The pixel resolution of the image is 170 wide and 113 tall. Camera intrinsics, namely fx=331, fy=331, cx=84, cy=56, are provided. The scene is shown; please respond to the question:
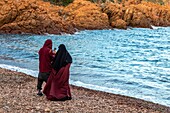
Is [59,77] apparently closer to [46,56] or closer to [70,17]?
[46,56]

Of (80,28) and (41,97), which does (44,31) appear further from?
(41,97)

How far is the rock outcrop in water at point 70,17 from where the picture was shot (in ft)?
202

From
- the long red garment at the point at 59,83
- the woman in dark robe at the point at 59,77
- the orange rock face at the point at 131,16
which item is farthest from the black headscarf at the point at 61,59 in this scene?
the orange rock face at the point at 131,16

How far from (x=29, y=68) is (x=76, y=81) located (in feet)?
19.7

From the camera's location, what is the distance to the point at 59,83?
44.1 feet

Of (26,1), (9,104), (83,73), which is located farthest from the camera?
(26,1)

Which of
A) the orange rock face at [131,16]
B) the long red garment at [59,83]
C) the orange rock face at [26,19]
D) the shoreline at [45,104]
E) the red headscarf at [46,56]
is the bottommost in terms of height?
the orange rock face at [131,16]

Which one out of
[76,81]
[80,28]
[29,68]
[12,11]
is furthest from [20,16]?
[76,81]

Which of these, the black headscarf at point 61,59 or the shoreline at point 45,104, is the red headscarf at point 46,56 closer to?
the black headscarf at point 61,59

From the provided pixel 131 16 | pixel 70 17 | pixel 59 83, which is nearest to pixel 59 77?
pixel 59 83

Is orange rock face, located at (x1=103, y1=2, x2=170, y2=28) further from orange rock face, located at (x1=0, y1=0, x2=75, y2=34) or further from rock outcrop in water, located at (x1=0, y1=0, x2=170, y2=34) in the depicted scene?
orange rock face, located at (x1=0, y1=0, x2=75, y2=34)

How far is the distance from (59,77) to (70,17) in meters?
72.1

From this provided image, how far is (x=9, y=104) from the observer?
475 inches

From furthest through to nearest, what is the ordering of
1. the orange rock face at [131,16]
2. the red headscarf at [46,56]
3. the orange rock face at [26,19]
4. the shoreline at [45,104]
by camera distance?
the orange rock face at [131,16]
the orange rock face at [26,19]
the red headscarf at [46,56]
the shoreline at [45,104]
